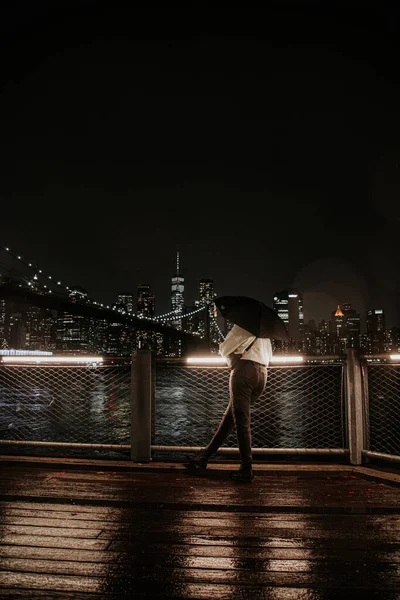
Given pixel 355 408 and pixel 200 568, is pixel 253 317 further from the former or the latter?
pixel 200 568

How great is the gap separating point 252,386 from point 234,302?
28.2 inches

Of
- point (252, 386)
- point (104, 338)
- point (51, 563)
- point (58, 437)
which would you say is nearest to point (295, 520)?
point (252, 386)

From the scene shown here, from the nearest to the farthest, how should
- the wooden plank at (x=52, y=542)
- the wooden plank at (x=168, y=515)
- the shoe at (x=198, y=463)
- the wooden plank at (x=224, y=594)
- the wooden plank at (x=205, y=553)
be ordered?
the wooden plank at (x=224, y=594)
the wooden plank at (x=205, y=553)
the wooden plank at (x=52, y=542)
the wooden plank at (x=168, y=515)
the shoe at (x=198, y=463)

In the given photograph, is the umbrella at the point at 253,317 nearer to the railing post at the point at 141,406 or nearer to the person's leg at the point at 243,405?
the person's leg at the point at 243,405

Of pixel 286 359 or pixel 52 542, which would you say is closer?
pixel 52 542

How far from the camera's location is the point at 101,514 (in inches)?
111

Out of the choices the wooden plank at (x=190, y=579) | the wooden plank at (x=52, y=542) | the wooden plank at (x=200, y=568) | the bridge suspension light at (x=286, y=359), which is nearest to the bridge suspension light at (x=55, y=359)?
the bridge suspension light at (x=286, y=359)

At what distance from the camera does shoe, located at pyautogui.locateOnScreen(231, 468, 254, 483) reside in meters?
3.61

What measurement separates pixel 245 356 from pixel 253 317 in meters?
0.33

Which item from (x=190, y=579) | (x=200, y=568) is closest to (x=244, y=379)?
(x=200, y=568)

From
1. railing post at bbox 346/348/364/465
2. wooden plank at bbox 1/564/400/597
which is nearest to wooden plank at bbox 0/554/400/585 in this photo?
wooden plank at bbox 1/564/400/597

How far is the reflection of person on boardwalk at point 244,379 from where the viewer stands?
3637mm

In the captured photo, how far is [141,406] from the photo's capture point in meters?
4.32

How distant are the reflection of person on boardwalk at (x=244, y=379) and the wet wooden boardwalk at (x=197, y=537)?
261 millimetres
